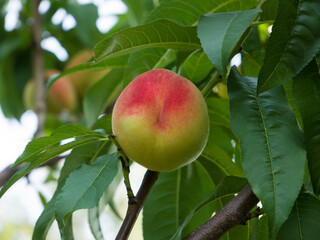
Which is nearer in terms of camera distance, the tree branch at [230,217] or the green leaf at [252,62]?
the tree branch at [230,217]

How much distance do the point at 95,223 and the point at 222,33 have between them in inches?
17.8

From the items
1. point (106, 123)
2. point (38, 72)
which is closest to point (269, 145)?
point (106, 123)

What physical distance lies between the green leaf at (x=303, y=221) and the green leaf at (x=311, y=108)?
0.10 feet

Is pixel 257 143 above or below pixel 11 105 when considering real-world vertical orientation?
above

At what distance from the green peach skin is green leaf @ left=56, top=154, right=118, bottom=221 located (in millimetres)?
56

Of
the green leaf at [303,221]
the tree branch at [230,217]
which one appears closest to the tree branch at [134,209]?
the tree branch at [230,217]

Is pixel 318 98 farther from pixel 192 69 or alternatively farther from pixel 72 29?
pixel 72 29

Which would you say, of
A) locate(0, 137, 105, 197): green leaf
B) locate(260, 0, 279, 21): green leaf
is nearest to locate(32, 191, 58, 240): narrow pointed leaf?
locate(0, 137, 105, 197): green leaf

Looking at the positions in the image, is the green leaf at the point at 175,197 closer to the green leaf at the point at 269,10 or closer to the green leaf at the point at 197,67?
the green leaf at the point at 197,67

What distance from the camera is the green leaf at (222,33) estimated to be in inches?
25.9

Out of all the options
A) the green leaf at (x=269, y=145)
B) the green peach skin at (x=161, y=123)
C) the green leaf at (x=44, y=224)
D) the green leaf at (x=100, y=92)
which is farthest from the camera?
the green leaf at (x=100, y=92)

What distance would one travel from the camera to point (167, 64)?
3.22 feet

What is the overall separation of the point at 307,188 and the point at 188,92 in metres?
0.25

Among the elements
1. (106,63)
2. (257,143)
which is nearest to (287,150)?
(257,143)
